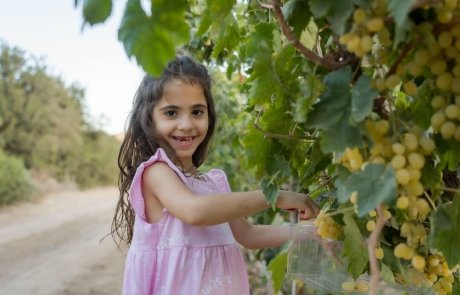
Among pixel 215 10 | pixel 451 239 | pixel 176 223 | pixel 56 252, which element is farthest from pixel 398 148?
pixel 56 252

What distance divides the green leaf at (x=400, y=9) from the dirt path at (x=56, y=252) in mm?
6806

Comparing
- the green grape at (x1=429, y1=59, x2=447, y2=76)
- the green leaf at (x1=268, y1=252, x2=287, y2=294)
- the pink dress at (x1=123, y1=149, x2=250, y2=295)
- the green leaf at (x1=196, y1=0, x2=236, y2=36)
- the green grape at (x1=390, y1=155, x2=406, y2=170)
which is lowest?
the pink dress at (x1=123, y1=149, x2=250, y2=295)

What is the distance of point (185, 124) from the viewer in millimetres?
1592

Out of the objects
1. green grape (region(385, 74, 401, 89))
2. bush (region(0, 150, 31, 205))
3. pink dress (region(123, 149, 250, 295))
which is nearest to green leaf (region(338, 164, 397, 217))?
green grape (region(385, 74, 401, 89))

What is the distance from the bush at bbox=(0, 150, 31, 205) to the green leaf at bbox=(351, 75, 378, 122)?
14653mm

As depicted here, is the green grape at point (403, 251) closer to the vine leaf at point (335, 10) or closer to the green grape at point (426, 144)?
the green grape at point (426, 144)

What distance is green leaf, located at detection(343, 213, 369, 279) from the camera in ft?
2.85

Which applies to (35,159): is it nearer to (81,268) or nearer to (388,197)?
(81,268)

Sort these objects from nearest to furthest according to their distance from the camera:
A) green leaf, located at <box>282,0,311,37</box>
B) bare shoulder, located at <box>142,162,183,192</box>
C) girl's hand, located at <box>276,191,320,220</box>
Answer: green leaf, located at <box>282,0,311,37</box> → girl's hand, located at <box>276,191,320,220</box> → bare shoulder, located at <box>142,162,183,192</box>

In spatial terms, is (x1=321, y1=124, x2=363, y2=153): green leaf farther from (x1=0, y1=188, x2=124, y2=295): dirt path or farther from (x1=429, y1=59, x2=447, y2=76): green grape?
(x1=0, y1=188, x2=124, y2=295): dirt path

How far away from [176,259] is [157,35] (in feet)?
3.25

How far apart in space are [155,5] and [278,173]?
41 cm

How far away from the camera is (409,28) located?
0.59 meters

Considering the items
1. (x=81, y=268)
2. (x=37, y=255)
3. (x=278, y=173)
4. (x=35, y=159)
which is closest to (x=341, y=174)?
(x=278, y=173)
